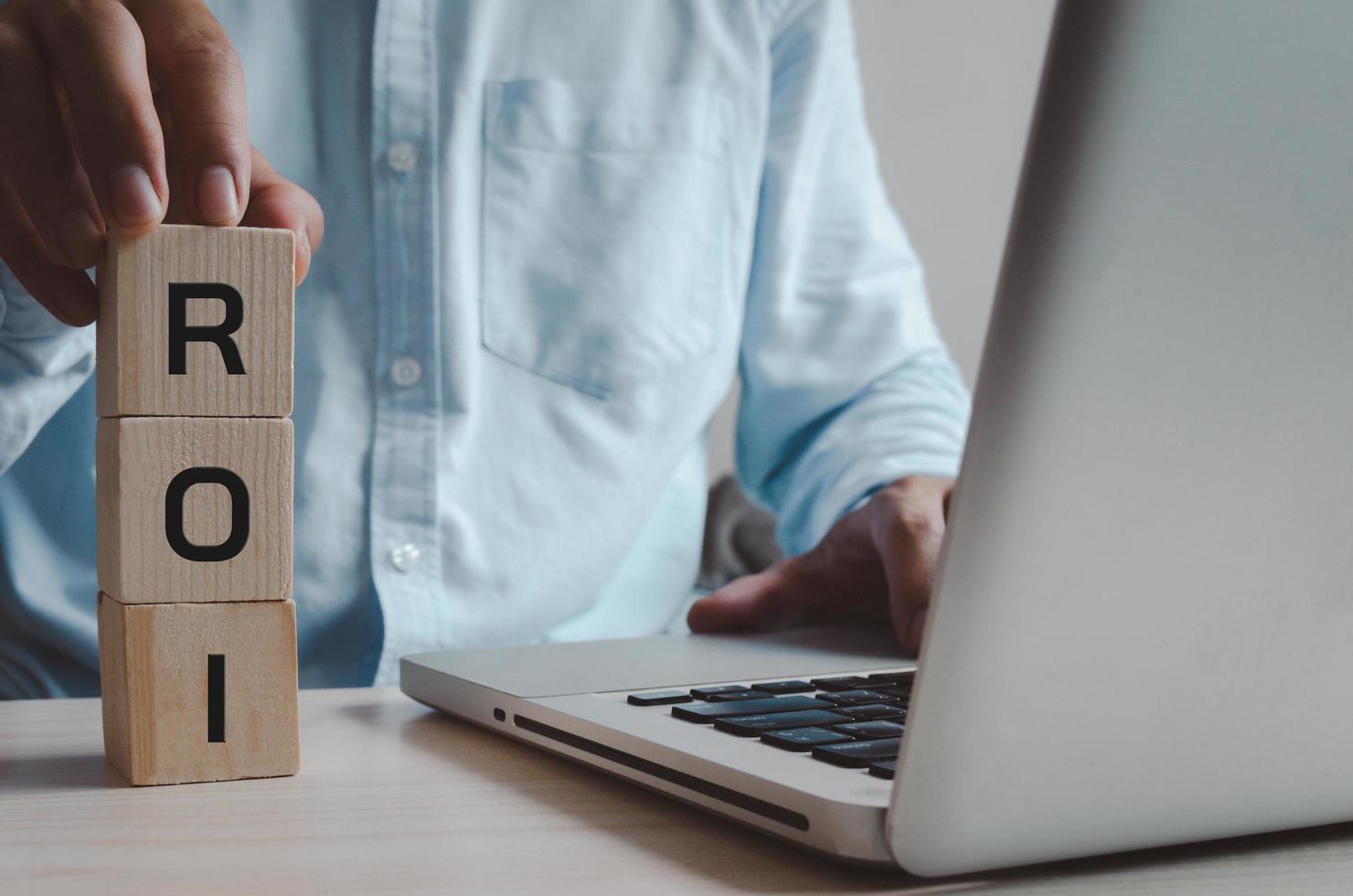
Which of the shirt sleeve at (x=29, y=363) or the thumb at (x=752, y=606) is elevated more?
the shirt sleeve at (x=29, y=363)

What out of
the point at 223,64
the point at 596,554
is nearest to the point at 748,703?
the point at 223,64

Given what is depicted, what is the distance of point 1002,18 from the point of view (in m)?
2.40

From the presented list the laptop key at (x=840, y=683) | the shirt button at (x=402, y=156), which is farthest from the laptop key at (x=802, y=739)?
the shirt button at (x=402, y=156)

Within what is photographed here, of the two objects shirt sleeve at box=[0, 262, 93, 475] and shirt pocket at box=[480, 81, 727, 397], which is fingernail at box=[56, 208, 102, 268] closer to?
shirt sleeve at box=[0, 262, 93, 475]

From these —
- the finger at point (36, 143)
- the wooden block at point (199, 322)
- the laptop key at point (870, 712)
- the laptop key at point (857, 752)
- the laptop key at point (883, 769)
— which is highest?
the finger at point (36, 143)

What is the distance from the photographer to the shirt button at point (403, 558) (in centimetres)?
92

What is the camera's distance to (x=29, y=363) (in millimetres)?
756

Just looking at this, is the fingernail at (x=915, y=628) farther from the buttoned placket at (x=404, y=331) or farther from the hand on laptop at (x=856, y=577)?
the buttoned placket at (x=404, y=331)

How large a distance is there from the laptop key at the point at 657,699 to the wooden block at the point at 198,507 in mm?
140

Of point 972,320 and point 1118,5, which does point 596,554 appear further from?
point 972,320

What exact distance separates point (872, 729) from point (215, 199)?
30 cm

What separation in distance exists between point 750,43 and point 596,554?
50cm

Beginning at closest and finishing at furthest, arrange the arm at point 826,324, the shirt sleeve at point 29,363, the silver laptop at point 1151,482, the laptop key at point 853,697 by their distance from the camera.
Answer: the silver laptop at point 1151,482 → the laptop key at point 853,697 → the shirt sleeve at point 29,363 → the arm at point 826,324

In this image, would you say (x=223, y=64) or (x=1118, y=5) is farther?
(x=223, y=64)
